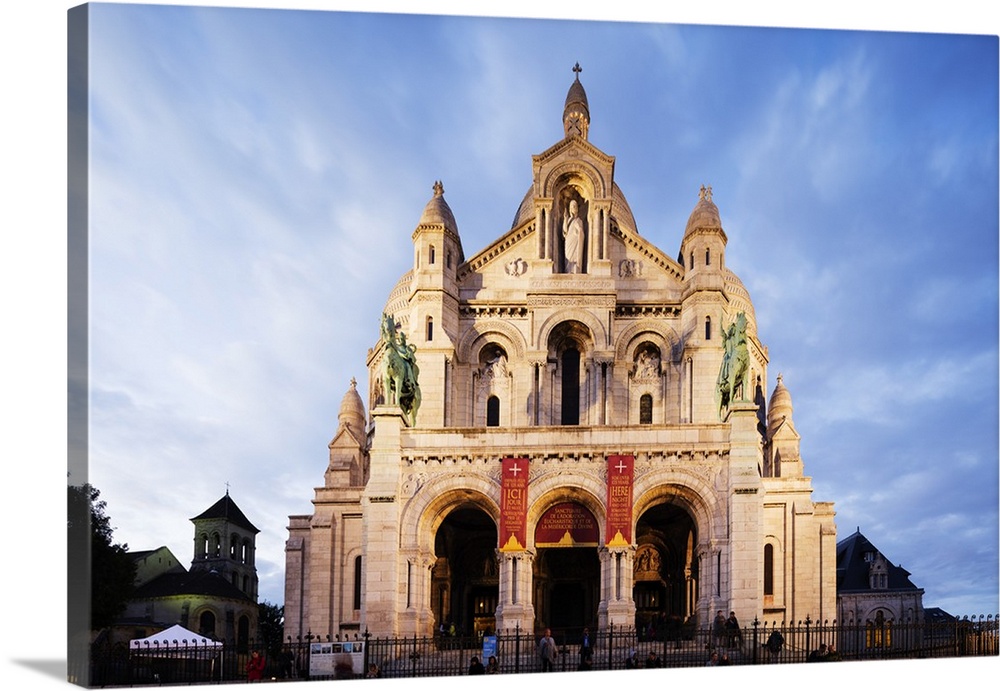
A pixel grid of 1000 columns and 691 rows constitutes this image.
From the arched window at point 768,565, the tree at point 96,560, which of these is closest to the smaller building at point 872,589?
the arched window at point 768,565

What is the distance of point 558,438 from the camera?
39094 mm

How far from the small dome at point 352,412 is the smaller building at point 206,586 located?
10.4 m

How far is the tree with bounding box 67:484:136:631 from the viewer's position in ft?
81.8

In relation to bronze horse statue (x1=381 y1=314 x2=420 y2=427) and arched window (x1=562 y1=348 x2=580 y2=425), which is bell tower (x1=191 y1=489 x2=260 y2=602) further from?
bronze horse statue (x1=381 y1=314 x2=420 y2=427)

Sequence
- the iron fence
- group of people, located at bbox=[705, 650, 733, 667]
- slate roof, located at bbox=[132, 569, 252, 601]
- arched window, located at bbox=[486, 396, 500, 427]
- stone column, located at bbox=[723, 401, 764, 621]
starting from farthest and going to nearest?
slate roof, located at bbox=[132, 569, 252, 601] → arched window, located at bbox=[486, 396, 500, 427] → stone column, located at bbox=[723, 401, 764, 621] → group of people, located at bbox=[705, 650, 733, 667] → the iron fence

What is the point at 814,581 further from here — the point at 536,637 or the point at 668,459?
the point at 536,637

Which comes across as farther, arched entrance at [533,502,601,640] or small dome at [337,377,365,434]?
small dome at [337,377,365,434]

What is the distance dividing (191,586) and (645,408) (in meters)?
28.1

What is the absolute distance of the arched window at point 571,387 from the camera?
47.8m

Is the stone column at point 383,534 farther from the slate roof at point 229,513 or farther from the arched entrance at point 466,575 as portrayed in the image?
the slate roof at point 229,513

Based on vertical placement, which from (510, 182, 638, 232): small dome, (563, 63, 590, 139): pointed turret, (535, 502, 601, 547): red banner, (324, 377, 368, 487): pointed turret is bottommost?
(535, 502, 601, 547): red banner

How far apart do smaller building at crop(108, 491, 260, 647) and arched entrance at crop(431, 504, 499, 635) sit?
17740 millimetres

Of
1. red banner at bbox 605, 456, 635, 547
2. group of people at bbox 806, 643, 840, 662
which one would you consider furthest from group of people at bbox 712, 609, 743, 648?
red banner at bbox 605, 456, 635, 547

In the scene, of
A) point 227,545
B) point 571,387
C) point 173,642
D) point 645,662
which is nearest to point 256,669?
point 173,642
